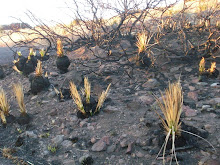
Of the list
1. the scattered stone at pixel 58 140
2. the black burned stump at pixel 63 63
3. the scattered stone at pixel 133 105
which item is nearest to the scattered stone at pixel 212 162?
the scattered stone at pixel 133 105

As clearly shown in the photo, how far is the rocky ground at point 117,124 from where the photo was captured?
8.77ft

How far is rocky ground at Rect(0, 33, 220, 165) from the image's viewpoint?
2.67 meters

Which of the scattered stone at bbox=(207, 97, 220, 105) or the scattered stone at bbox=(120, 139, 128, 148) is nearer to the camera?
the scattered stone at bbox=(120, 139, 128, 148)

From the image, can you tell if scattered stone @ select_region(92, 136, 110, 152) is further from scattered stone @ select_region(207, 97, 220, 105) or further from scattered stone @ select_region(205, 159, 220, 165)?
scattered stone @ select_region(207, 97, 220, 105)

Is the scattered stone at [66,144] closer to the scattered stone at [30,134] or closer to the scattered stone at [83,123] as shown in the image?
the scattered stone at [83,123]

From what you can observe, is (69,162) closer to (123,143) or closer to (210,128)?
(123,143)

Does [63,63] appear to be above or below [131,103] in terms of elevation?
above

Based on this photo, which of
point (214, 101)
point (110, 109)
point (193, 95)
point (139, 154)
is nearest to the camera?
point (139, 154)

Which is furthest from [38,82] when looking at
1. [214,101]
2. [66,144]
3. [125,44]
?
[214,101]

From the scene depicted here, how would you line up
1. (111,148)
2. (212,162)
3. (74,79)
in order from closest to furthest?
(212,162), (111,148), (74,79)

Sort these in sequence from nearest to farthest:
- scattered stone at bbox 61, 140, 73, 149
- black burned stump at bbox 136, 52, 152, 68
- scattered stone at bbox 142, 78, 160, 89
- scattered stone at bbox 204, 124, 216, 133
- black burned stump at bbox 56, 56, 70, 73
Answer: scattered stone at bbox 204, 124, 216, 133, scattered stone at bbox 61, 140, 73, 149, scattered stone at bbox 142, 78, 160, 89, black burned stump at bbox 136, 52, 152, 68, black burned stump at bbox 56, 56, 70, 73

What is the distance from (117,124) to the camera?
3.26 m

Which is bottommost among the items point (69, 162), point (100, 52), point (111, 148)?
point (69, 162)

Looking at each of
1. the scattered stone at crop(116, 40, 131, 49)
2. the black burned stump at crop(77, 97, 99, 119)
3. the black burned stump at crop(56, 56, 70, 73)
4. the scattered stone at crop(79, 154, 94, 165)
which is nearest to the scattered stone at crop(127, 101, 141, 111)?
the black burned stump at crop(77, 97, 99, 119)
